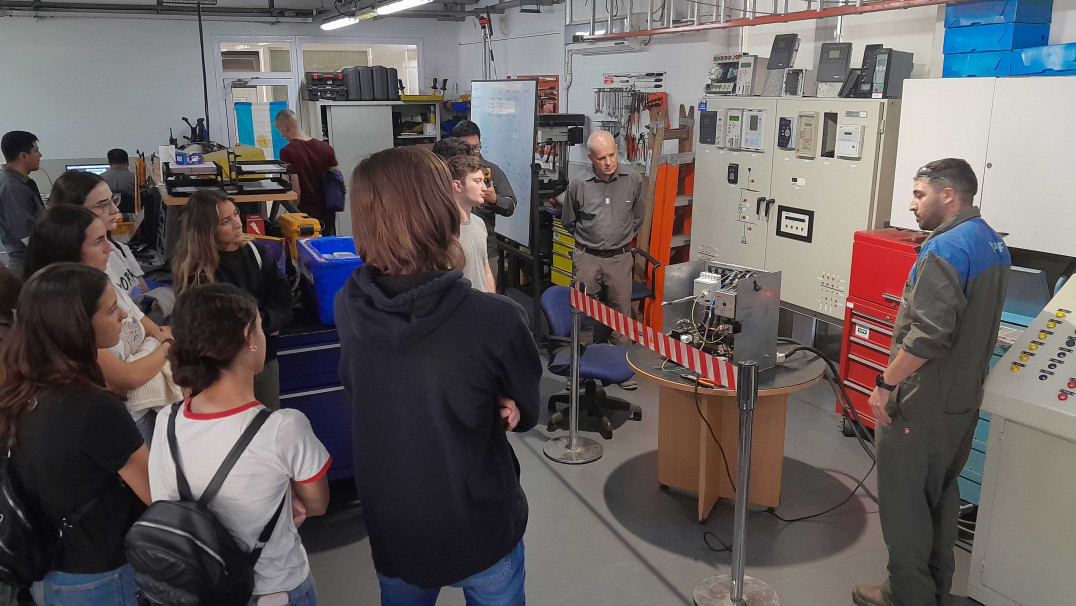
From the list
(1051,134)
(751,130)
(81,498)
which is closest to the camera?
(81,498)

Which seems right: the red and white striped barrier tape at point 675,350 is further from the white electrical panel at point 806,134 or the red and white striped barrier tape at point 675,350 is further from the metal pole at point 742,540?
the white electrical panel at point 806,134

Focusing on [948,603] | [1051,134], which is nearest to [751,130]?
[1051,134]

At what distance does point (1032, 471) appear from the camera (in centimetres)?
284

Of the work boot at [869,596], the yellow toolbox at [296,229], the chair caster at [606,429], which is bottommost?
the work boot at [869,596]

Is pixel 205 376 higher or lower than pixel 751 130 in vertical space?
lower

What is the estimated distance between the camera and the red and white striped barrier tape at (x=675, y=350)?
3145 millimetres

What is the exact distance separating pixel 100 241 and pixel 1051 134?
4254 millimetres

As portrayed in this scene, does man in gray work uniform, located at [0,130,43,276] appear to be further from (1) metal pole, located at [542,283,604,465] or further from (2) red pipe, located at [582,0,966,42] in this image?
(2) red pipe, located at [582,0,966,42]

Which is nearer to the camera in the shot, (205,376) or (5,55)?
(205,376)

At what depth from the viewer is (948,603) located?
3.08m

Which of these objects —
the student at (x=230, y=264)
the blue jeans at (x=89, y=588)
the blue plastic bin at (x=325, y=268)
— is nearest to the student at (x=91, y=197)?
the student at (x=230, y=264)

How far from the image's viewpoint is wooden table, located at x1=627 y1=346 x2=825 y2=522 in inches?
140

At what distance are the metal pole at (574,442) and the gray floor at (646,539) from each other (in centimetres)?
7

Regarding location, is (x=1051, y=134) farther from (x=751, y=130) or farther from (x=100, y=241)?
(x=100, y=241)
